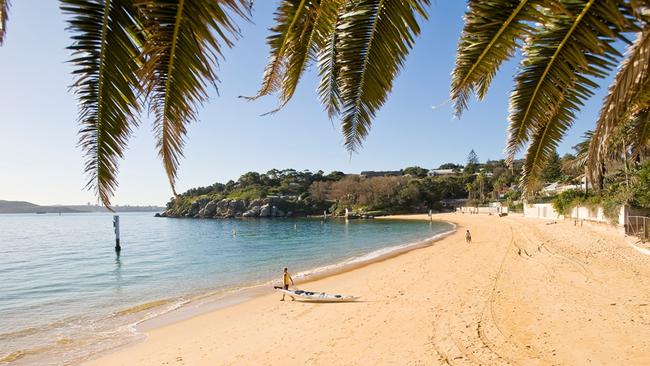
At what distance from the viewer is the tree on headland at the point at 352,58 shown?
62.3 inches

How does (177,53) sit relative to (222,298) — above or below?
above

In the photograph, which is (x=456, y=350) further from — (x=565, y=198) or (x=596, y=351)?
(x=565, y=198)

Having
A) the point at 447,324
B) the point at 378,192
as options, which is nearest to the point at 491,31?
the point at 447,324

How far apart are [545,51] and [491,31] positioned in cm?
55

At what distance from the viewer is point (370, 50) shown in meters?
2.54

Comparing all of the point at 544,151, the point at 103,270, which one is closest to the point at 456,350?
the point at 544,151

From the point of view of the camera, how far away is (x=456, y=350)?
322 inches

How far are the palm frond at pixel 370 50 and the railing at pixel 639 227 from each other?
72.9ft

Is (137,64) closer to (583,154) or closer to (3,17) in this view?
(3,17)

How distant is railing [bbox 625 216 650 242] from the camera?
62.6 feet

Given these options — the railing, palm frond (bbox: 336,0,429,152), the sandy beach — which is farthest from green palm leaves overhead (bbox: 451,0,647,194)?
the railing

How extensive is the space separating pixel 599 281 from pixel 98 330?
1691 centimetres

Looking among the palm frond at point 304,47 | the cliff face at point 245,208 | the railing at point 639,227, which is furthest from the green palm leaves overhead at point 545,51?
the cliff face at point 245,208

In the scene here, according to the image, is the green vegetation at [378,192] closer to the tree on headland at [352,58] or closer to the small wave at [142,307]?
the small wave at [142,307]
